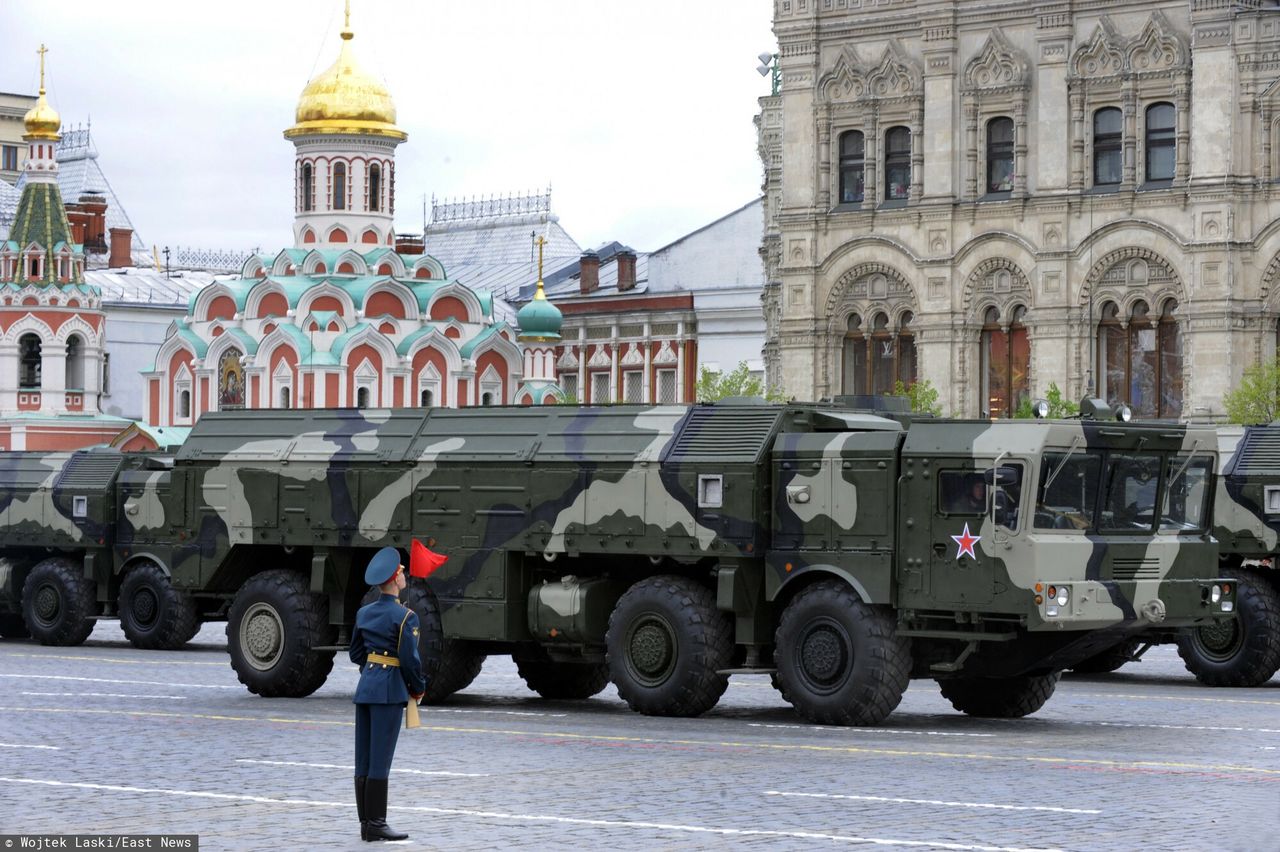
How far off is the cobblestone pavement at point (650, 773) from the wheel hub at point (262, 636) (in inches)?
17.8

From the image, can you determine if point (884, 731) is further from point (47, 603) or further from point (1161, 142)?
point (1161, 142)

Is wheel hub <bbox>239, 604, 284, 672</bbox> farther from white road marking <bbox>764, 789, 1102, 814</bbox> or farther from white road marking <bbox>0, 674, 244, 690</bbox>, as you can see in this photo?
white road marking <bbox>764, 789, 1102, 814</bbox>

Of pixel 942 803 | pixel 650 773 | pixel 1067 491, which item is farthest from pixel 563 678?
pixel 942 803

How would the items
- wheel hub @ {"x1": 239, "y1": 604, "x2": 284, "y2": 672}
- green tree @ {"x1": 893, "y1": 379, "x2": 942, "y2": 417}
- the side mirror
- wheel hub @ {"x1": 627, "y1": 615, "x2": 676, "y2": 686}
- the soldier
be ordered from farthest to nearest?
green tree @ {"x1": 893, "y1": 379, "x2": 942, "y2": 417} < wheel hub @ {"x1": 239, "y1": 604, "x2": 284, "y2": 672} < wheel hub @ {"x1": 627, "y1": 615, "x2": 676, "y2": 686} < the side mirror < the soldier

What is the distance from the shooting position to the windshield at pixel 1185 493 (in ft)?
67.5

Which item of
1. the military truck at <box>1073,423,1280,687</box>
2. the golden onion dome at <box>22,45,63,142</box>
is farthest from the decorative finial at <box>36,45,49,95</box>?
the military truck at <box>1073,423,1280,687</box>

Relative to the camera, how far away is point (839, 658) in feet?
65.6

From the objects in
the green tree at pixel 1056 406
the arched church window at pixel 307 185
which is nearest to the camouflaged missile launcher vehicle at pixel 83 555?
the green tree at pixel 1056 406

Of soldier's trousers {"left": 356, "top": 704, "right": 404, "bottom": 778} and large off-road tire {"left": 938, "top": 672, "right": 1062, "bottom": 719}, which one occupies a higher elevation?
soldier's trousers {"left": 356, "top": 704, "right": 404, "bottom": 778}

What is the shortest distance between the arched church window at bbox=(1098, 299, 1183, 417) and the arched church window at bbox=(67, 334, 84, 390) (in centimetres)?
4268

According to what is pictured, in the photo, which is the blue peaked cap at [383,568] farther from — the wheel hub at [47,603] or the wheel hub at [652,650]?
the wheel hub at [47,603]

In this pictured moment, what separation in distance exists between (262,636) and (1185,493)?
29.0 ft

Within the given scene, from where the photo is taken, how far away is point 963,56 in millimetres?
56812

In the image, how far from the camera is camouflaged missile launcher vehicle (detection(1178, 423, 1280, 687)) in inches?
981
